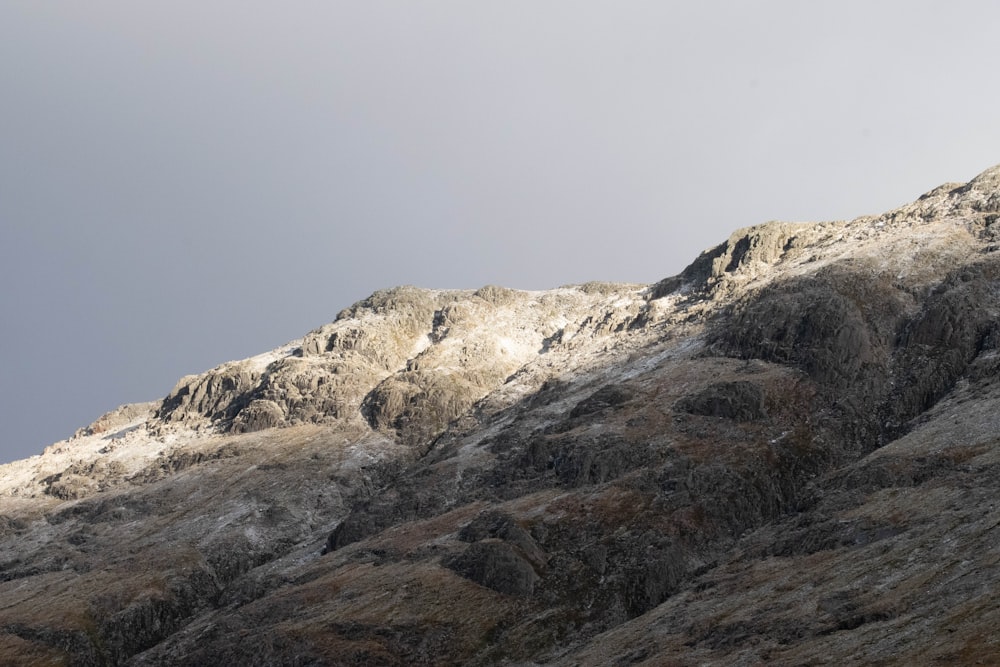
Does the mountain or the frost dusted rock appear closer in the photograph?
the mountain

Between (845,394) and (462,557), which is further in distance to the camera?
(845,394)

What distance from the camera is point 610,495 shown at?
9738 cm

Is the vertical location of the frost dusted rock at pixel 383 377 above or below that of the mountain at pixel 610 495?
above

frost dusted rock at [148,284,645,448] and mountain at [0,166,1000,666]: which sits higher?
frost dusted rock at [148,284,645,448]

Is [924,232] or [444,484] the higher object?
[924,232]

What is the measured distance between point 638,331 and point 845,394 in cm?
6000

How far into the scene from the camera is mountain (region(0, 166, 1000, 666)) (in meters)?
65.3

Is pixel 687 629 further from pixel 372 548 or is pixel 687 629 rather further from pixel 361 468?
pixel 361 468

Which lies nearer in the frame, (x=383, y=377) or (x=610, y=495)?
(x=610, y=495)

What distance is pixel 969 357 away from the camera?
336 feet

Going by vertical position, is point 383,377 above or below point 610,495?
above

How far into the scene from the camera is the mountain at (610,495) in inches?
2571

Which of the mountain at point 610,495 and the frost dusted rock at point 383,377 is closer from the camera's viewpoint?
the mountain at point 610,495

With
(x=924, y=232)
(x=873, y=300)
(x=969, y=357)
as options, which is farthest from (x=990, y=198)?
(x=969, y=357)
